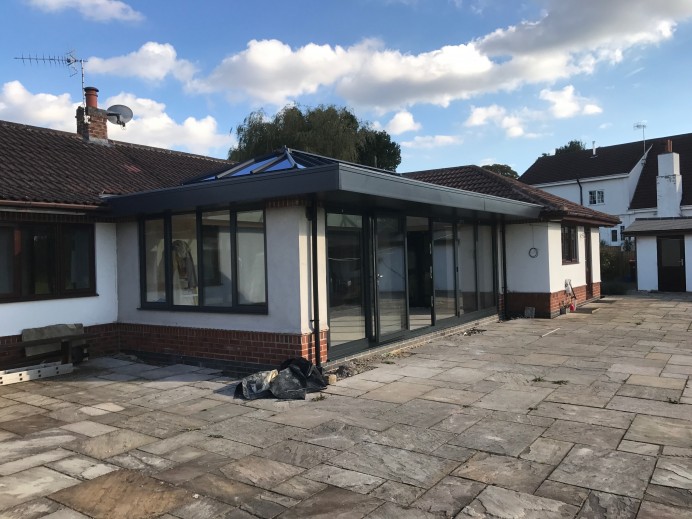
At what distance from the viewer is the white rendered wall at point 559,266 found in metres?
12.5

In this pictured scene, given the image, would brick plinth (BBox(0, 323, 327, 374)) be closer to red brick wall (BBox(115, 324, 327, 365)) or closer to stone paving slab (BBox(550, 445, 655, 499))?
red brick wall (BBox(115, 324, 327, 365))

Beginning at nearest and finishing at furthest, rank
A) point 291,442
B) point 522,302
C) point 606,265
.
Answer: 1. point 291,442
2. point 522,302
3. point 606,265

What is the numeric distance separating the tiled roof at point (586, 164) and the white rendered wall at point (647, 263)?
1402cm

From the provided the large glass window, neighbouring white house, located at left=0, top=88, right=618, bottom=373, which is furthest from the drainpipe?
the large glass window

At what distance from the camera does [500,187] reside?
1317 cm

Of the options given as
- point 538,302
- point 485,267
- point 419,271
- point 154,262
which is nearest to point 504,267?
point 485,267

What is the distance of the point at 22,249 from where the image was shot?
8.01m

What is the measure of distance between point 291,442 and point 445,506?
1.66 metres

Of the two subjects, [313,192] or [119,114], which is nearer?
[313,192]

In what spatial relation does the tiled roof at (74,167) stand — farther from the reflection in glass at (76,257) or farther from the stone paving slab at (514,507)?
the stone paving slab at (514,507)

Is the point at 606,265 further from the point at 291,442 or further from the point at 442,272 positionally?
the point at 291,442

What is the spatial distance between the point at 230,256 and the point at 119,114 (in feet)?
24.7

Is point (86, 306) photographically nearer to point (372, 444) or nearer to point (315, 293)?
point (315, 293)

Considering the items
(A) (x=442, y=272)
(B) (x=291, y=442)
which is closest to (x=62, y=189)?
(B) (x=291, y=442)
